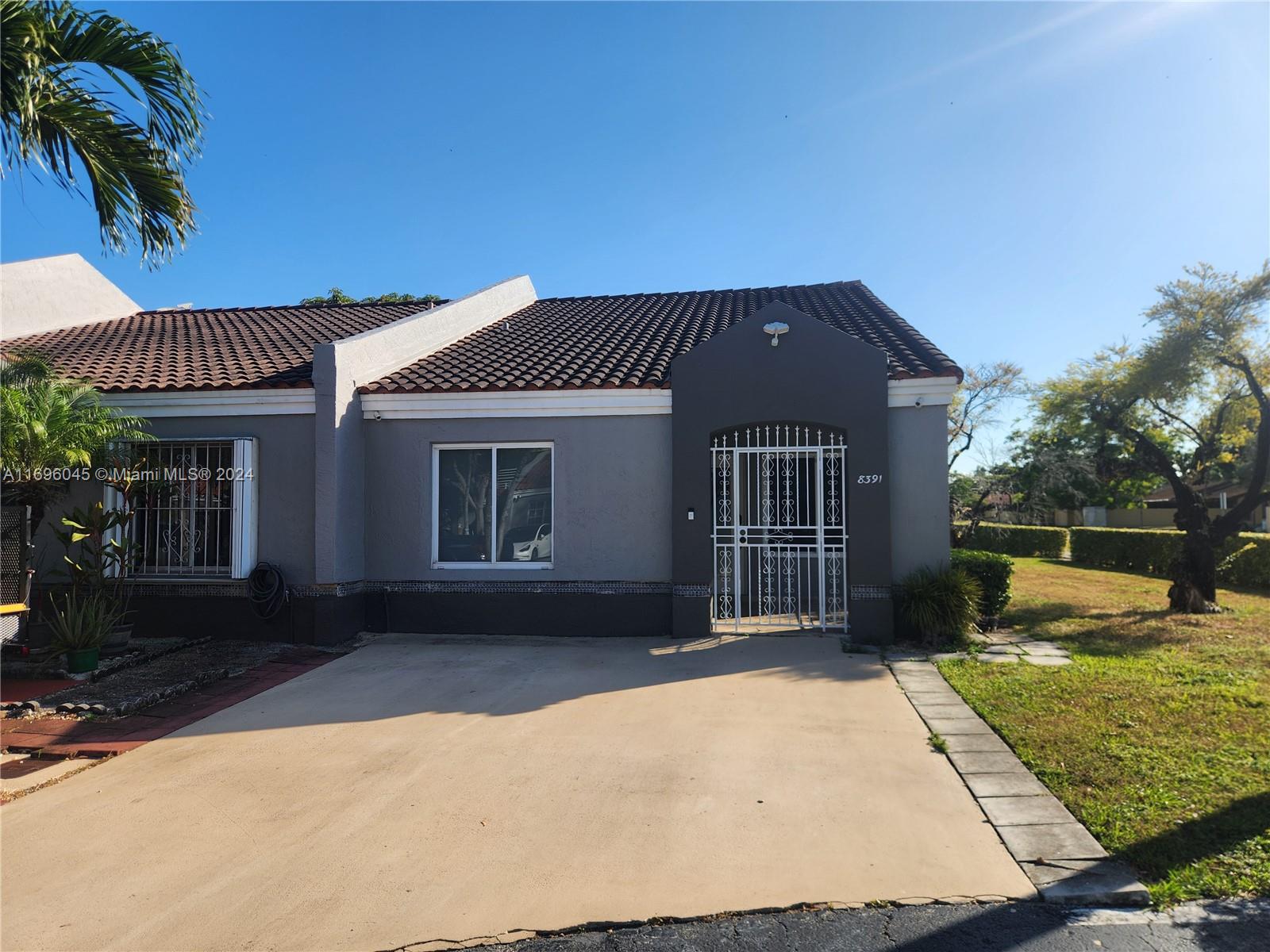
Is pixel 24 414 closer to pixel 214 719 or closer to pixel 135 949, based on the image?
pixel 214 719

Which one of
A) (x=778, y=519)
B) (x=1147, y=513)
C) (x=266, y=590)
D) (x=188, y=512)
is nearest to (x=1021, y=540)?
(x=1147, y=513)

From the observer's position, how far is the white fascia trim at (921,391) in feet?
28.7

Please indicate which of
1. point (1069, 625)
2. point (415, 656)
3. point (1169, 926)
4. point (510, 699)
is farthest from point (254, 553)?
point (1069, 625)

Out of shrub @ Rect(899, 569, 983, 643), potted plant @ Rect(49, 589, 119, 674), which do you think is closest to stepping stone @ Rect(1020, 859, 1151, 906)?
shrub @ Rect(899, 569, 983, 643)

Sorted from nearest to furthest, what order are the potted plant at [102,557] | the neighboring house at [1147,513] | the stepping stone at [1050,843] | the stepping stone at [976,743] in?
the stepping stone at [1050,843] → the stepping stone at [976,743] → the potted plant at [102,557] → the neighboring house at [1147,513]

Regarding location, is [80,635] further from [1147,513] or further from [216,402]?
[1147,513]

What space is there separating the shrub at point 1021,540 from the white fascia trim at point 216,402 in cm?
2199

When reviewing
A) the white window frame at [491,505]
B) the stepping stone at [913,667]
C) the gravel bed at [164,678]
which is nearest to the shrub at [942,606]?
the stepping stone at [913,667]

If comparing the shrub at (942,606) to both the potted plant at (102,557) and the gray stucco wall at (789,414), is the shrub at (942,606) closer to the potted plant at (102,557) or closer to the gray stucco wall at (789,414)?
the gray stucco wall at (789,414)

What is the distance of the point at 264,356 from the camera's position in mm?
10992

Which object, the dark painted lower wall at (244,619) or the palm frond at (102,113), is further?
the dark painted lower wall at (244,619)

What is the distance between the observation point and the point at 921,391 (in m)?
8.84

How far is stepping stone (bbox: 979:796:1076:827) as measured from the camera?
13.6 ft

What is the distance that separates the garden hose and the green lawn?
8.06 m
